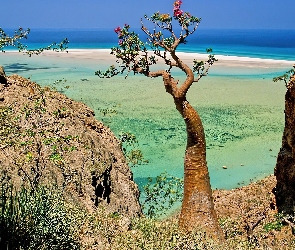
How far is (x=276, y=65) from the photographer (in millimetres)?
72500

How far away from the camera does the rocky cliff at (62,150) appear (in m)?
8.97

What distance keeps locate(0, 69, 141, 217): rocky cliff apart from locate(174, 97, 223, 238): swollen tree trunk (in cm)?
246

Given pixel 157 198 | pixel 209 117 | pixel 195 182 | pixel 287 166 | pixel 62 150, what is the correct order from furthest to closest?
pixel 209 117
pixel 157 198
pixel 287 166
pixel 195 182
pixel 62 150

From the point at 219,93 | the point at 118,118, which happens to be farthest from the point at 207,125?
the point at 219,93

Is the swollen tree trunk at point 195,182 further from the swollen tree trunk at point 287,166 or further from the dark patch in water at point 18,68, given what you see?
the dark patch in water at point 18,68

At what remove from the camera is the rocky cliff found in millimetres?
8969

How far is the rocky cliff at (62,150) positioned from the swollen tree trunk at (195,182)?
8.06ft

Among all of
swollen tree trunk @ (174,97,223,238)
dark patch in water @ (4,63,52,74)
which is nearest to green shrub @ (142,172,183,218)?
swollen tree trunk @ (174,97,223,238)

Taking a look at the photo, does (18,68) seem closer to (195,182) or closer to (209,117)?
(209,117)

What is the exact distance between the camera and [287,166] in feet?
41.2

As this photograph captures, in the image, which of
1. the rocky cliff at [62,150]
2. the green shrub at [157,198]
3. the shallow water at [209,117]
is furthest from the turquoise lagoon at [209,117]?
the rocky cliff at [62,150]

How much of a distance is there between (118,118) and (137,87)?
16115 millimetres

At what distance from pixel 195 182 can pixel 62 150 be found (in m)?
3.54

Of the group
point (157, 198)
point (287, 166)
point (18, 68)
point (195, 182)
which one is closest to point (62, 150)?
point (195, 182)
